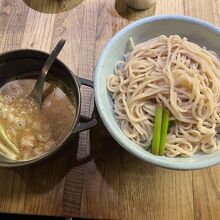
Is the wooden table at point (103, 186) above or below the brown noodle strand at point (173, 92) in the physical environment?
below

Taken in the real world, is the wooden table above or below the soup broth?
below

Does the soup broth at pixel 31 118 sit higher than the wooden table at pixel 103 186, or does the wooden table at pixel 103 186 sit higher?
the soup broth at pixel 31 118

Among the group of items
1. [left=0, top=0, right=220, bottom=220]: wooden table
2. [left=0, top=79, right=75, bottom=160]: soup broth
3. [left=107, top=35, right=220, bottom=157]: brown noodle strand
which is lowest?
[left=0, top=0, right=220, bottom=220]: wooden table

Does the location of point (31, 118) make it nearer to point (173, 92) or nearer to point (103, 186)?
point (103, 186)

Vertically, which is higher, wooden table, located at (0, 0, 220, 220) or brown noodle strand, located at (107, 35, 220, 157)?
brown noodle strand, located at (107, 35, 220, 157)

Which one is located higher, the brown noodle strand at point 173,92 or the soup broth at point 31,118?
the brown noodle strand at point 173,92

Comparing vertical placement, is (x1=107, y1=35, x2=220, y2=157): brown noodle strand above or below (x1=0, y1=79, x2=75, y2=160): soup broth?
above

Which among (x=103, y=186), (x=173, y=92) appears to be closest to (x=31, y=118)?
(x=103, y=186)

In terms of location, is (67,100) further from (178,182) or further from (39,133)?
(178,182)

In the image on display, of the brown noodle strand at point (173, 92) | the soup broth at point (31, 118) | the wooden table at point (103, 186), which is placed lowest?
the wooden table at point (103, 186)
